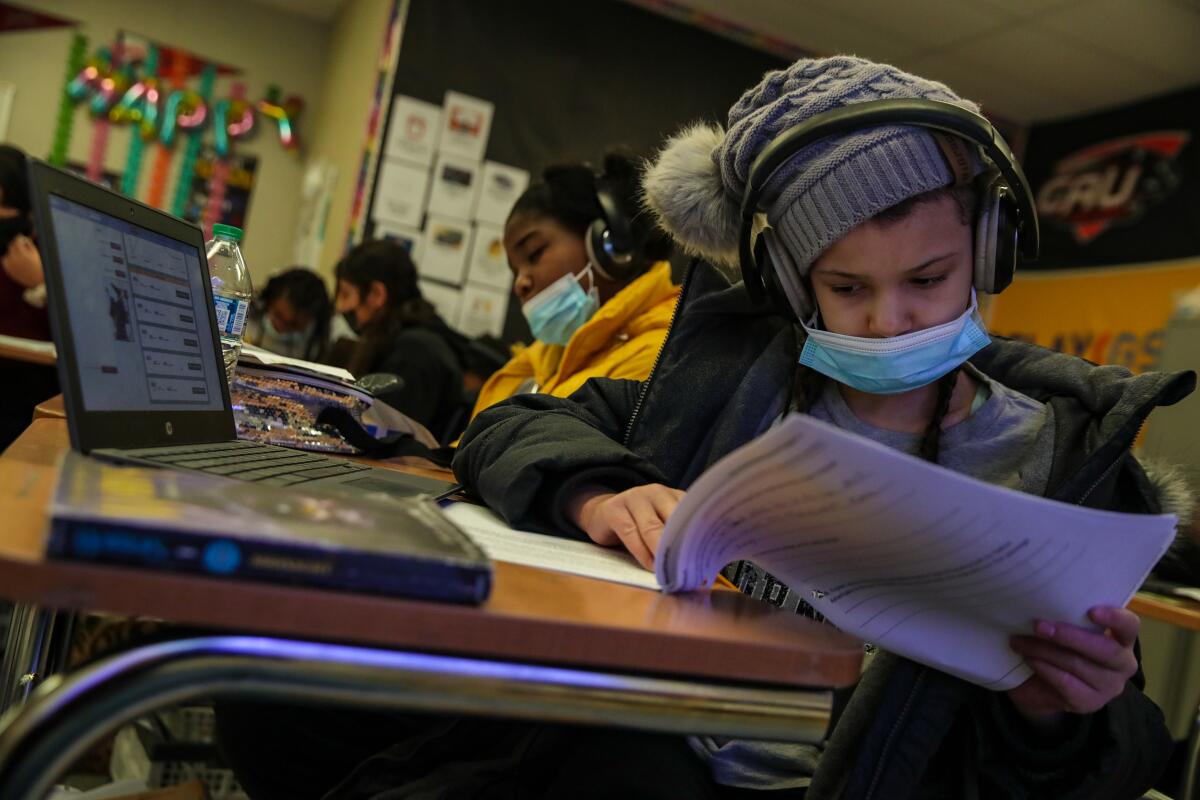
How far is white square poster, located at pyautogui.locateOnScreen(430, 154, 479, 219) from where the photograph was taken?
4.12 m

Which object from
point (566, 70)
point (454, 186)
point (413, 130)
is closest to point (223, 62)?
point (413, 130)

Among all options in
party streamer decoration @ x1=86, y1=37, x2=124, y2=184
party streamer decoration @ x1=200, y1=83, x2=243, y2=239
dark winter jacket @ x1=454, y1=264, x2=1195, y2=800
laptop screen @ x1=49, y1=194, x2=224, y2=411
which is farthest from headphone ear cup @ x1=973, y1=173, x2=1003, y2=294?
party streamer decoration @ x1=86, y1=37, x2=124, y2=184

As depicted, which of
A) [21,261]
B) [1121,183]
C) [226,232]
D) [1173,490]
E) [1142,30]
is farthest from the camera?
[1121,183]

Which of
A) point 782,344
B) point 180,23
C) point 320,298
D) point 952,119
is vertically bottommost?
point 320,298

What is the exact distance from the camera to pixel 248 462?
2.73ft

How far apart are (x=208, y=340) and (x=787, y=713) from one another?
722 millimetres

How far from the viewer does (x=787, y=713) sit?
0.54 metres

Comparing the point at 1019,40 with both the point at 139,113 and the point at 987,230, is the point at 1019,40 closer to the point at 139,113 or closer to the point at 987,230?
the point at 987,230

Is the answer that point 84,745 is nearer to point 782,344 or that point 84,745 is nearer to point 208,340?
point 208,340

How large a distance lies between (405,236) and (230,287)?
263 centimetres

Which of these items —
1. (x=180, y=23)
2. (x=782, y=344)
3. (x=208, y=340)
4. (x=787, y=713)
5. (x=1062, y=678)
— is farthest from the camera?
(x=180, y=23)

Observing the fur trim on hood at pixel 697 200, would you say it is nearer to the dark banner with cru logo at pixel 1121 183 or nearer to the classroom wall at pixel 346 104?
the classroom wall at pixel 346 104

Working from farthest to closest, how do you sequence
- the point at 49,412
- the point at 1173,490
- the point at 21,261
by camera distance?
the point at 21,261
the point at 49,412
the point at 1173,490

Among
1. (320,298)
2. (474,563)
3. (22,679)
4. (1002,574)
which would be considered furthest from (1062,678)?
(320,298)
